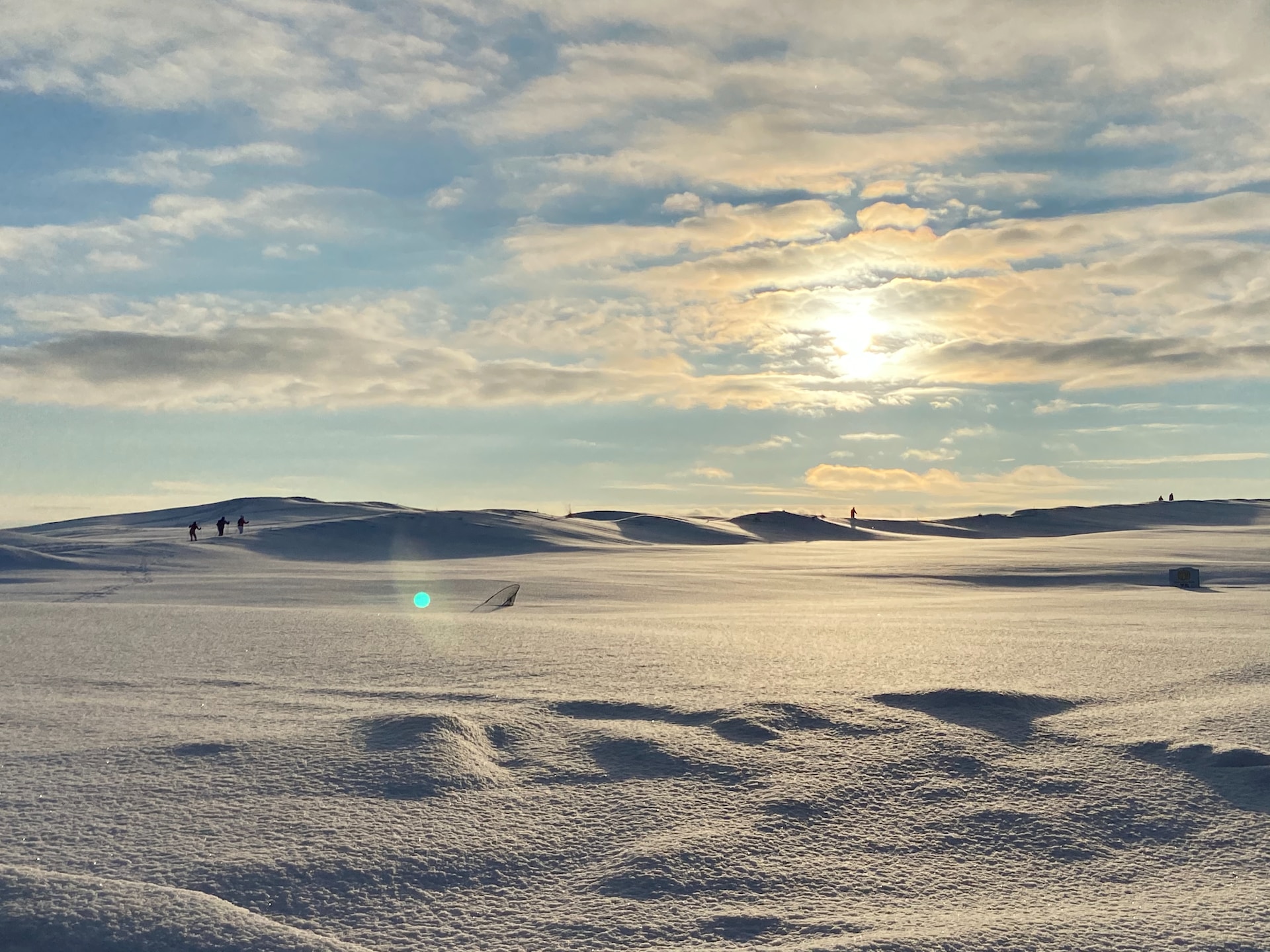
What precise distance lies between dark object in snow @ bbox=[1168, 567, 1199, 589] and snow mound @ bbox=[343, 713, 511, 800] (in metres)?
14.3

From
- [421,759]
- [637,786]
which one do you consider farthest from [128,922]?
[637,786]

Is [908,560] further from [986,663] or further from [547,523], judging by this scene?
[547,523]

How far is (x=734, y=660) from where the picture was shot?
764cm

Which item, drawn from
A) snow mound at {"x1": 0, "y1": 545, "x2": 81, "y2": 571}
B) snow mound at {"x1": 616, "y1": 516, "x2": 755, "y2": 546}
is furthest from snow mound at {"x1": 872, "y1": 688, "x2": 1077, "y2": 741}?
snow mound at {"x1": 616, "y1": 516, "x2": 755, "y2": 546}

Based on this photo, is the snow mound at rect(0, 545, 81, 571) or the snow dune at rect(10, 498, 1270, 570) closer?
the snow mound at rect(0, 545, 81, 571)

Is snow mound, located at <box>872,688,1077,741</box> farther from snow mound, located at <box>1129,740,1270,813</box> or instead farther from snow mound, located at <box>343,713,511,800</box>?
snow mound, located at <box>343,713,511,800</box>

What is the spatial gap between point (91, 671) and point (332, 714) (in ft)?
9.15

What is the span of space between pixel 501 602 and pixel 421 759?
9.32m

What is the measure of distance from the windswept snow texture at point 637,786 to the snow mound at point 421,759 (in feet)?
0.06

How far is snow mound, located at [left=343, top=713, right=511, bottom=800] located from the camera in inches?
182

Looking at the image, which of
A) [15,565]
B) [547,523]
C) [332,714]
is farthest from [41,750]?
[547,523]

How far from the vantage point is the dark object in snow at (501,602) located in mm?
13188

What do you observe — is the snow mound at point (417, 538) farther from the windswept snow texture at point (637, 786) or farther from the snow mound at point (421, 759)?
the snow mound at point (421, 759)

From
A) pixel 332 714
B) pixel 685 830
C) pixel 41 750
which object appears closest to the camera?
pixel 685 830
